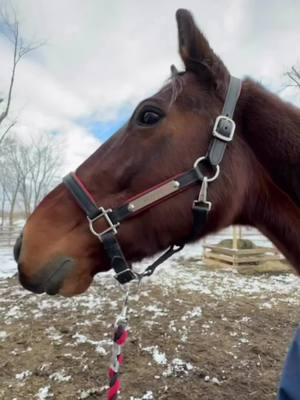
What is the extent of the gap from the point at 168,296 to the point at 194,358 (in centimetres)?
227

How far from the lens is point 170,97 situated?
1.44m

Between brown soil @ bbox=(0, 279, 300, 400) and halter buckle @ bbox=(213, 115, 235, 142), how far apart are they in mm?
2511

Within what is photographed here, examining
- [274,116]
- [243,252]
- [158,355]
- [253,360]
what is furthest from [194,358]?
[243,252]

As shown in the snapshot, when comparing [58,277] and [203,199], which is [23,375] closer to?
[58,277]

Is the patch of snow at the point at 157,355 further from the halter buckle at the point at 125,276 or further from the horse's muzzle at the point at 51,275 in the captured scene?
the horse's muzzle at the point at 51,275

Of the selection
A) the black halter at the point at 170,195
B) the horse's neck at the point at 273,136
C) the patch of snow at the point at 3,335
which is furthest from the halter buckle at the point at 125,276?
the patch of snow at the point at 3,335

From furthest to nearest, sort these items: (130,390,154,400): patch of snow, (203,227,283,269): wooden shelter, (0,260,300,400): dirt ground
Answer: (203,227,283,269): wooden shelter, (0,260,300,400): dirt ground, (130,390,154,400): patch of snow

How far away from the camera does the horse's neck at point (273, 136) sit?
1411 mm

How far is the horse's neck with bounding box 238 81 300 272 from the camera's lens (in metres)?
1.42

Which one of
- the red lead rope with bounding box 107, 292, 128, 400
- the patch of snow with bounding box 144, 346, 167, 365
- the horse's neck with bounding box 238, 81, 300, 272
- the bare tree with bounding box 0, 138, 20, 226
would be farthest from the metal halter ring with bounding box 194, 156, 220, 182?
the bare tree with bounding box 0, 138, 20, 226

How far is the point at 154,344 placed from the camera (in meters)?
3.71

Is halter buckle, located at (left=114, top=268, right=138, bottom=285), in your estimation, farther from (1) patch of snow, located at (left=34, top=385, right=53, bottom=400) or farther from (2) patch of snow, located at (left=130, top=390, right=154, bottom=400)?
(1) patch of snow, located at (left=34, top=385, right=53, bottom=400)

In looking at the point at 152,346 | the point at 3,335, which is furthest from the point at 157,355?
the point at 3,335

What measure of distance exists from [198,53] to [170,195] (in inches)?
27.2
